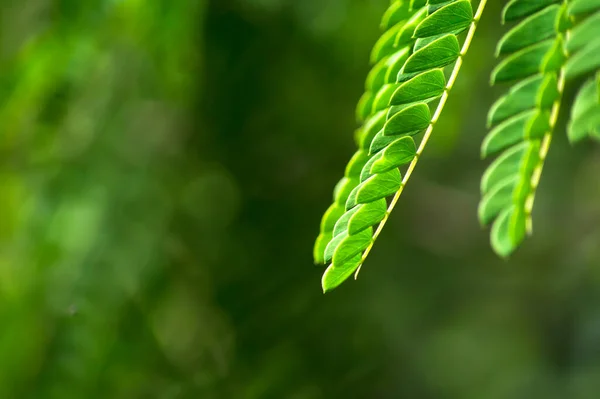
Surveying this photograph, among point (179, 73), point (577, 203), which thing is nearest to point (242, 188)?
point (179, 73)

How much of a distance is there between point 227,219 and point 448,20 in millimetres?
1781

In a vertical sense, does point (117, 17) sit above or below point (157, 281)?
above

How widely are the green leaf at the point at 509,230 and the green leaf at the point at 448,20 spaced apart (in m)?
0.28

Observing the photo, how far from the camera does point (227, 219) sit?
2.51 m

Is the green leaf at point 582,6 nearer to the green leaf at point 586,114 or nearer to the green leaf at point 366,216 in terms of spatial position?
the green leaf at point 586,114

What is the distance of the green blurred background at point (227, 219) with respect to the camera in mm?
2029

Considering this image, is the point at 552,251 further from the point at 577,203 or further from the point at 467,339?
the point at 467,339

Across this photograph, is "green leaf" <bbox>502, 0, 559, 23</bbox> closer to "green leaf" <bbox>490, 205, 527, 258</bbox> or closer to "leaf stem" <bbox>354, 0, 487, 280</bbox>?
"leaf stem" <bbox>354, 0, 487, 280</bbox>

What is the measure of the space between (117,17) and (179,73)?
192 millimetres

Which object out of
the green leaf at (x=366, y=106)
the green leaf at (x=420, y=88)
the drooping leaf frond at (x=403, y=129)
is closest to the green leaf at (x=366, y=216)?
the drooping leaf frond at (x=403, y=129)

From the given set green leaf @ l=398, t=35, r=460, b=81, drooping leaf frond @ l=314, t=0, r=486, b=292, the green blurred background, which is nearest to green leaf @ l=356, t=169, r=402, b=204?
drooping leaf frond @ l=314, t=0, r=486, b=292

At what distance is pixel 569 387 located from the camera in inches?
114

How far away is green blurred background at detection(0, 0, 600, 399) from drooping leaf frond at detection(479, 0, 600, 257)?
90 centimetres

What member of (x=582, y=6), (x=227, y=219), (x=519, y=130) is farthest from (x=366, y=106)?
(x=227, y=219)
